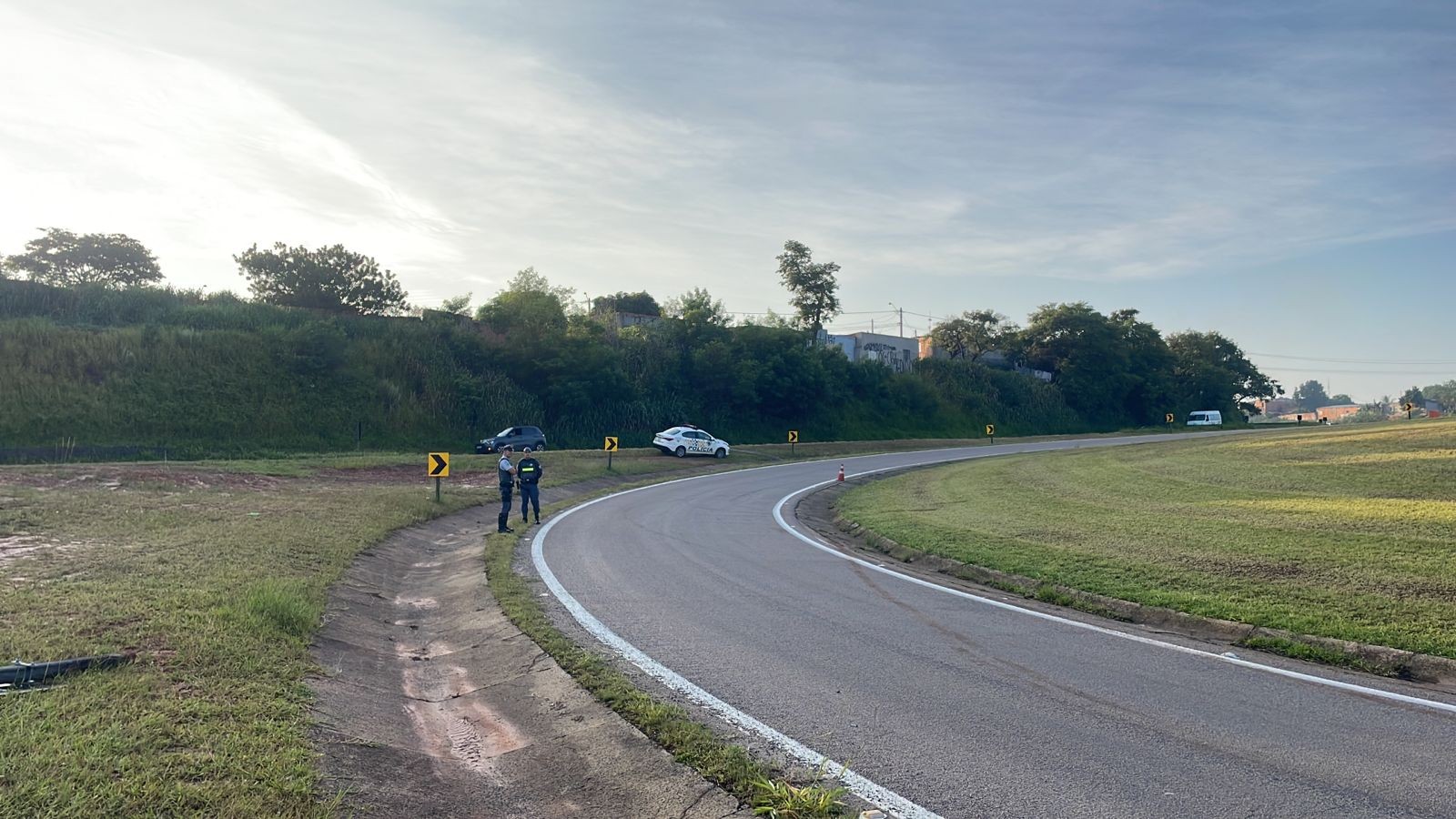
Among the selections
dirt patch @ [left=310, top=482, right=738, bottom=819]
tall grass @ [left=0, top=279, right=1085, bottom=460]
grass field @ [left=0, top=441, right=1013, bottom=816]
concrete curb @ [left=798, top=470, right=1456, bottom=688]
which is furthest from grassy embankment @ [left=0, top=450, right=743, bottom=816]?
tall grass @ [left=0, top=279, right=1085, bottom=460]

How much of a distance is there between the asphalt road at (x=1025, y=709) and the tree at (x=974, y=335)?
78464 millimetres

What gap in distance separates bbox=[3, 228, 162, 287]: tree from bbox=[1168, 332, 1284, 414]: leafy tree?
9104cm

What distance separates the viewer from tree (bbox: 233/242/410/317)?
165 feet

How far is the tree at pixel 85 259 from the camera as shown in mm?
51309

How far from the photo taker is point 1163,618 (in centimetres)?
834

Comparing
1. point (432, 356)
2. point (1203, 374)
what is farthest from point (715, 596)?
point (1203, 374)

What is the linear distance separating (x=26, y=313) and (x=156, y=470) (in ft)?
90.8

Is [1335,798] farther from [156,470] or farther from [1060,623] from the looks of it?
[156,470]

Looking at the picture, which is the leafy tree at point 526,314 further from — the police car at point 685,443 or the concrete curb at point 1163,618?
the concrete curb at point 1163,618

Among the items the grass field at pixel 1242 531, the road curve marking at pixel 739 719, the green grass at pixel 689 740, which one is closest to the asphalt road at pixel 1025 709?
the road curve marking at pixel 739 719

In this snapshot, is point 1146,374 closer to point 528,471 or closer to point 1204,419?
point 1204,419

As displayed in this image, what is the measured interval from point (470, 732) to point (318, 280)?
51.6 meters

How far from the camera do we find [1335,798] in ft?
13.7

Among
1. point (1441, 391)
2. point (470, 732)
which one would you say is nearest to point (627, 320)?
point (470, 732)
